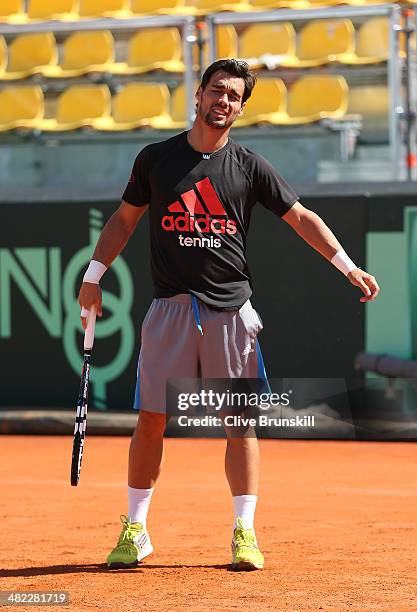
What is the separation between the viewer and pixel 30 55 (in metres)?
12.8

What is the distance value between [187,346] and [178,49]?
7.28m

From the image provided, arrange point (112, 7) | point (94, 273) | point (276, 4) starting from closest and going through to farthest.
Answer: point (94, 273), point (276, 4), point (112, 7)

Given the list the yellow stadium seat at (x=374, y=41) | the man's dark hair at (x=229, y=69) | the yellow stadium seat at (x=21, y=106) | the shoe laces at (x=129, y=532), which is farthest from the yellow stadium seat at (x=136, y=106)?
the shoe laces at (x=129, y=532)

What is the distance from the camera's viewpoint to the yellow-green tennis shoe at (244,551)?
16.0ft

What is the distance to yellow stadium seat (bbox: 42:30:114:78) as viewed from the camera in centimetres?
1226

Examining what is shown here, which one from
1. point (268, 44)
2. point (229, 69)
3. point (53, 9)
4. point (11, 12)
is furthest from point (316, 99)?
point (229, 69)

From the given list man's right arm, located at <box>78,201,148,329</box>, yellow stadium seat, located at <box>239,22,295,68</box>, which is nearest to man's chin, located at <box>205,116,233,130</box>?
man's right arm, located at <box>78,201,148,329</box>

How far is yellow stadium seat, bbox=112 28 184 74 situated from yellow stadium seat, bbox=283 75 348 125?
1161 millimetres

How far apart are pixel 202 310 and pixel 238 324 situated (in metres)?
0.16

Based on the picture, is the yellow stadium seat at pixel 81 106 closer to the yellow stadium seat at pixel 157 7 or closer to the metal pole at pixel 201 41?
the yellow stadium seat at pixel 157 7

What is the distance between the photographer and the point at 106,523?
244 inches

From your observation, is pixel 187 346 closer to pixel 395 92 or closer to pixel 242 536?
pixel 242 536

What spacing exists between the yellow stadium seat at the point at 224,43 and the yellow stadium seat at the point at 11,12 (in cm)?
334

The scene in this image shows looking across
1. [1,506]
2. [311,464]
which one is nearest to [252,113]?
[311,464]
